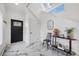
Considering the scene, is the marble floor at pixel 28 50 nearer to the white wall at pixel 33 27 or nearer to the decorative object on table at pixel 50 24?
the white wall at pixel 33 27

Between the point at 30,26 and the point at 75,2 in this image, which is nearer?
the point at 75,2

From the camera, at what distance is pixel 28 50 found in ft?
6.33

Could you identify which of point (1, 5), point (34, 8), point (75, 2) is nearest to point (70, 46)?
point (75, 2)

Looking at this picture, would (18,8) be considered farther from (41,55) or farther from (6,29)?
(41,55)

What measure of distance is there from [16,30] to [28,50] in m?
0.42

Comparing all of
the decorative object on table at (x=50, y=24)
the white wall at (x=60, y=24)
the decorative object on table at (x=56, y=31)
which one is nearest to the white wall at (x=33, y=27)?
the white wall at (x=60, y=24)

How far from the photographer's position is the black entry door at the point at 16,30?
1.97 m

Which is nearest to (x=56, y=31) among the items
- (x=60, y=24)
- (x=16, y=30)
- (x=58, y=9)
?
(x=60, y=24)

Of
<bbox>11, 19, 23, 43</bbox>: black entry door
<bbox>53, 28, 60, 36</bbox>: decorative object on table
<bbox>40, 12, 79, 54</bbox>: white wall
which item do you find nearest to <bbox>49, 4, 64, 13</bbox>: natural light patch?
<bbox>40, 12, 79, 54</bbox>: white wall

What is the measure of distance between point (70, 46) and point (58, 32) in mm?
312

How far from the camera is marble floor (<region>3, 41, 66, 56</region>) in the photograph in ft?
6.28

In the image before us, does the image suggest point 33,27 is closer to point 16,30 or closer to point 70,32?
point 16,30

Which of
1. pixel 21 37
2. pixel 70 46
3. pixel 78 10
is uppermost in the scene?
pixel 78 10

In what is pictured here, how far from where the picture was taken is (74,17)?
74.7 inches
